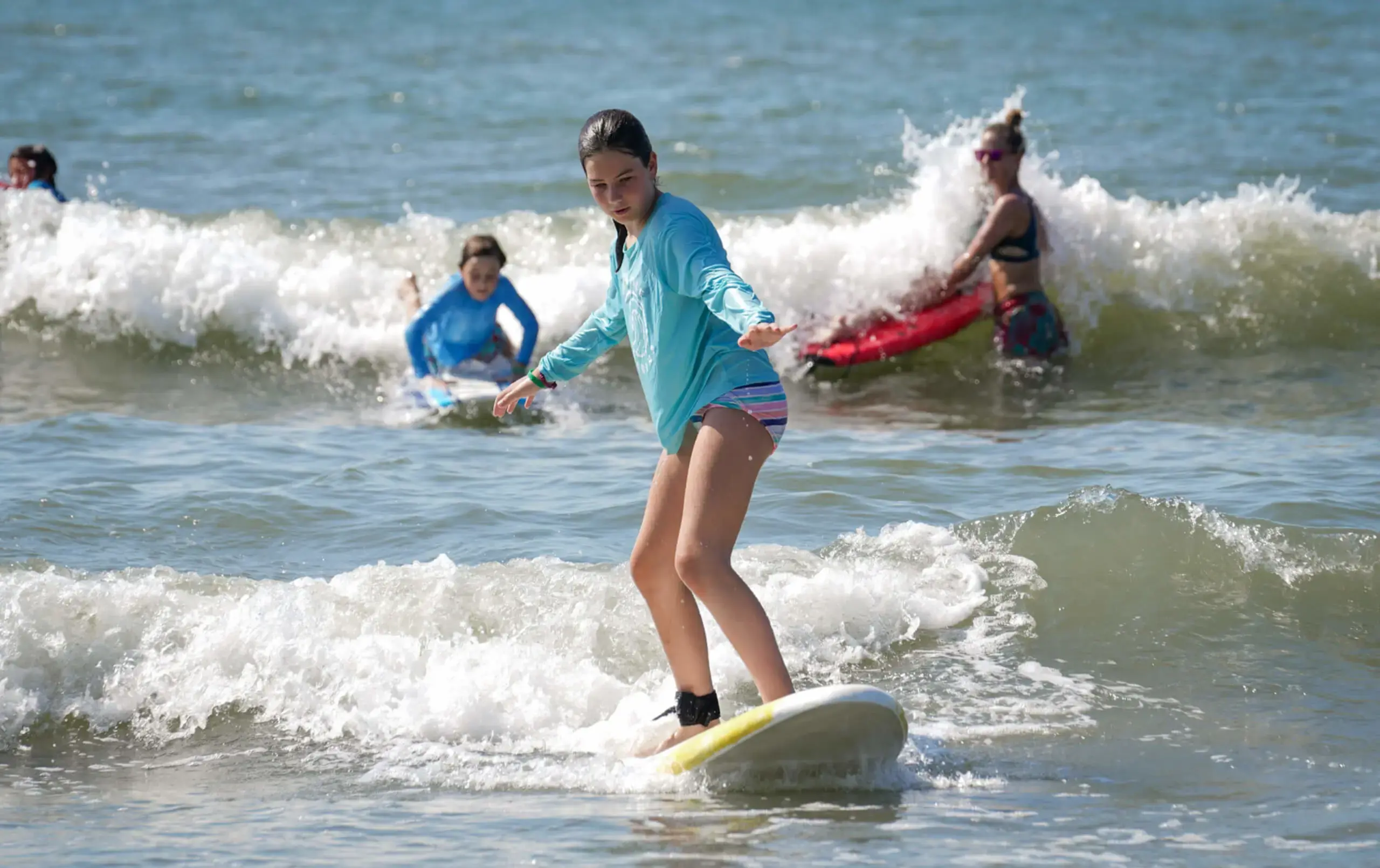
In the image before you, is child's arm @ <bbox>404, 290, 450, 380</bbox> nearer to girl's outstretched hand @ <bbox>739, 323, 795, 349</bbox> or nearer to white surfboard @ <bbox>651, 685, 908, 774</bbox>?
white surfboard @ <bbox>651, 685, 908, 774</bbox>

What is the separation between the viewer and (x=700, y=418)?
4.03m

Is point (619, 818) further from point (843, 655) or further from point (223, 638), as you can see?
point (223, 638)

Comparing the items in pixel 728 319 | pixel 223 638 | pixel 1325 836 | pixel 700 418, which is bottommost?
pixel 1325 836

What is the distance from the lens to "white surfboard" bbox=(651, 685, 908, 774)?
3887mm

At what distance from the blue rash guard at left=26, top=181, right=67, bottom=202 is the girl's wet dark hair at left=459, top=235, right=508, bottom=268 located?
15.7ft

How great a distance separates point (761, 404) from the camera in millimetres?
3963

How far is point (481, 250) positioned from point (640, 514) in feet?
11.5

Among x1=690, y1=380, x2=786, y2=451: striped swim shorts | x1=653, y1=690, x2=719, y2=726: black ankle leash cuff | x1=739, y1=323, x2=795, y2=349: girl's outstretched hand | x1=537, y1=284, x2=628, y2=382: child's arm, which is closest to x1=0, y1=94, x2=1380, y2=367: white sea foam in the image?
x1=537, y1=284, x2=628, y2=382: child's arm

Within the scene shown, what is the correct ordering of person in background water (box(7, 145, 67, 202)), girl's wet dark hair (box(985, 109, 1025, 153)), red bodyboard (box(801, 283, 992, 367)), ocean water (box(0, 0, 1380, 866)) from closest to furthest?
1. ocean water (box(0, 0, 1380, 866))
2. girl's wet dark hair (box(985, 109, 1025, 153))
3. red bodyboard (box(801, 283, 992, 367))
4. person in background water (box(7, 145, 67, 202))

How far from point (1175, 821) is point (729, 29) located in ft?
84.5

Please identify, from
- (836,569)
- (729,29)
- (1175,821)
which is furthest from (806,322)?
(729,29)

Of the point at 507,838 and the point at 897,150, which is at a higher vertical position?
the point at 897,150

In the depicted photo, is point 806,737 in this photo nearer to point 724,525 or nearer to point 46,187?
point 724,525

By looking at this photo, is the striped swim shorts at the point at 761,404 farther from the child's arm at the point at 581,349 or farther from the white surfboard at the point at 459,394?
the white surfboard at the point at 459,394
